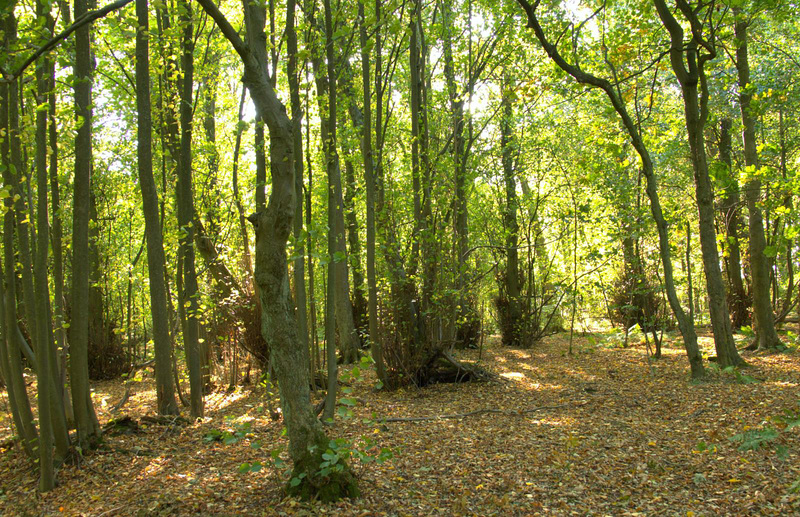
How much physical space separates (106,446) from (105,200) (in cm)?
706

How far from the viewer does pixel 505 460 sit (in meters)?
4.18

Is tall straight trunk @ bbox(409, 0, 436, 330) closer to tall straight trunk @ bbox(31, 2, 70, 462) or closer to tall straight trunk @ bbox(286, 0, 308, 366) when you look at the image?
tall straight trunk @ bbox(286, 0, 308, 366)

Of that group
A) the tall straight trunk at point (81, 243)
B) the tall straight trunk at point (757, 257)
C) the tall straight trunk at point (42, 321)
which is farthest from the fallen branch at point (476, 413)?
the tall straight trunk at point (757, 257)

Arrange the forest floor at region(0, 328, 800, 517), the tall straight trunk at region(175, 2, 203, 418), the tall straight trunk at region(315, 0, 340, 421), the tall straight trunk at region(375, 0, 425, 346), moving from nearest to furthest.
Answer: the forest floor at region(0, 328, 800, 517) < the tall straight trunk at region(315, 0, 340, 421) < the tall straight trunk at region(175, 2, 203, 418) < the tall straight trunk at region(375, 0, 425, 346)

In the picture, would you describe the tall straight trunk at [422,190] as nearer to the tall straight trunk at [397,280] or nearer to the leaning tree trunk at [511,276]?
the tall straight trunk at [397,280]

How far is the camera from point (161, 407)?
5617mm

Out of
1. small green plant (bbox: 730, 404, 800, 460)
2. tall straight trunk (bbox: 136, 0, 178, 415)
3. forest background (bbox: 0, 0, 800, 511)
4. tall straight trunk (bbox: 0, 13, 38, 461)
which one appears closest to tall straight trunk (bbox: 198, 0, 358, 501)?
forest background (bbox: 0, 0, 800, 511)

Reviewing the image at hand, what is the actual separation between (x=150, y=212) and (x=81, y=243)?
796 millimetres

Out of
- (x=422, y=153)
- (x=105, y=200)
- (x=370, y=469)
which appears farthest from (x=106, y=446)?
(x=105, y=200)

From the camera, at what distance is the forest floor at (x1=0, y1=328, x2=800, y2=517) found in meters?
3.32

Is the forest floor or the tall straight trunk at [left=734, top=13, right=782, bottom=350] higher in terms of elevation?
the tall straight trunk at [left=734, top=13, right=782, bottom=350]

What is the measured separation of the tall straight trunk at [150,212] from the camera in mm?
4996

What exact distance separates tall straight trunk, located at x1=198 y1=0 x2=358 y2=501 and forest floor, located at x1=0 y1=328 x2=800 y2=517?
0.69ft

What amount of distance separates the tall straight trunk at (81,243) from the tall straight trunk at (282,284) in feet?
6.60
